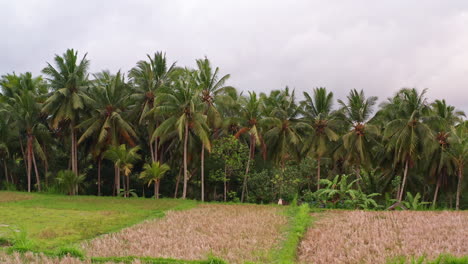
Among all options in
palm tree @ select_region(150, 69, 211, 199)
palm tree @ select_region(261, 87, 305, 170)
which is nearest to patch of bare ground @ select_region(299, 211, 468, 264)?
palm tree @ select_region(150, 69, 211, 199)

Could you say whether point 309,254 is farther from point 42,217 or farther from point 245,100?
point 245,100

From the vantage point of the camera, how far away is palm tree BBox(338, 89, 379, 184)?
79.0 feet

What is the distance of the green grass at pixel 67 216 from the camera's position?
10.1 meters

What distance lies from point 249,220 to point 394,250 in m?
5.37

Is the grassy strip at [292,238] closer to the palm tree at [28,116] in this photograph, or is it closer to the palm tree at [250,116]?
the palm tree at [250,116]

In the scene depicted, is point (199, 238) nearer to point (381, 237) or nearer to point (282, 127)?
point (381, 237)

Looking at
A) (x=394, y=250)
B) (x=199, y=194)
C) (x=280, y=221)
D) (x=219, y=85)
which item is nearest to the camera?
(x=394, y=250)

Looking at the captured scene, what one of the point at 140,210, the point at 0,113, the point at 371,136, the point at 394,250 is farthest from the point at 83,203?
the point at 371,136

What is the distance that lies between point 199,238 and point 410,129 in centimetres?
1630

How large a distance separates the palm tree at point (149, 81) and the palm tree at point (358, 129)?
34.9ft

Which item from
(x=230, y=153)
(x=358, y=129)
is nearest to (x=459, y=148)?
(x=358, y=129)

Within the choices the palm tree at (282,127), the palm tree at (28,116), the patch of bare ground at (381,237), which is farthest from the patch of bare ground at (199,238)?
the palm tree at (28,116)

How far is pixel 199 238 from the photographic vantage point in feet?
33.1

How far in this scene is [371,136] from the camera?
1001 inches
